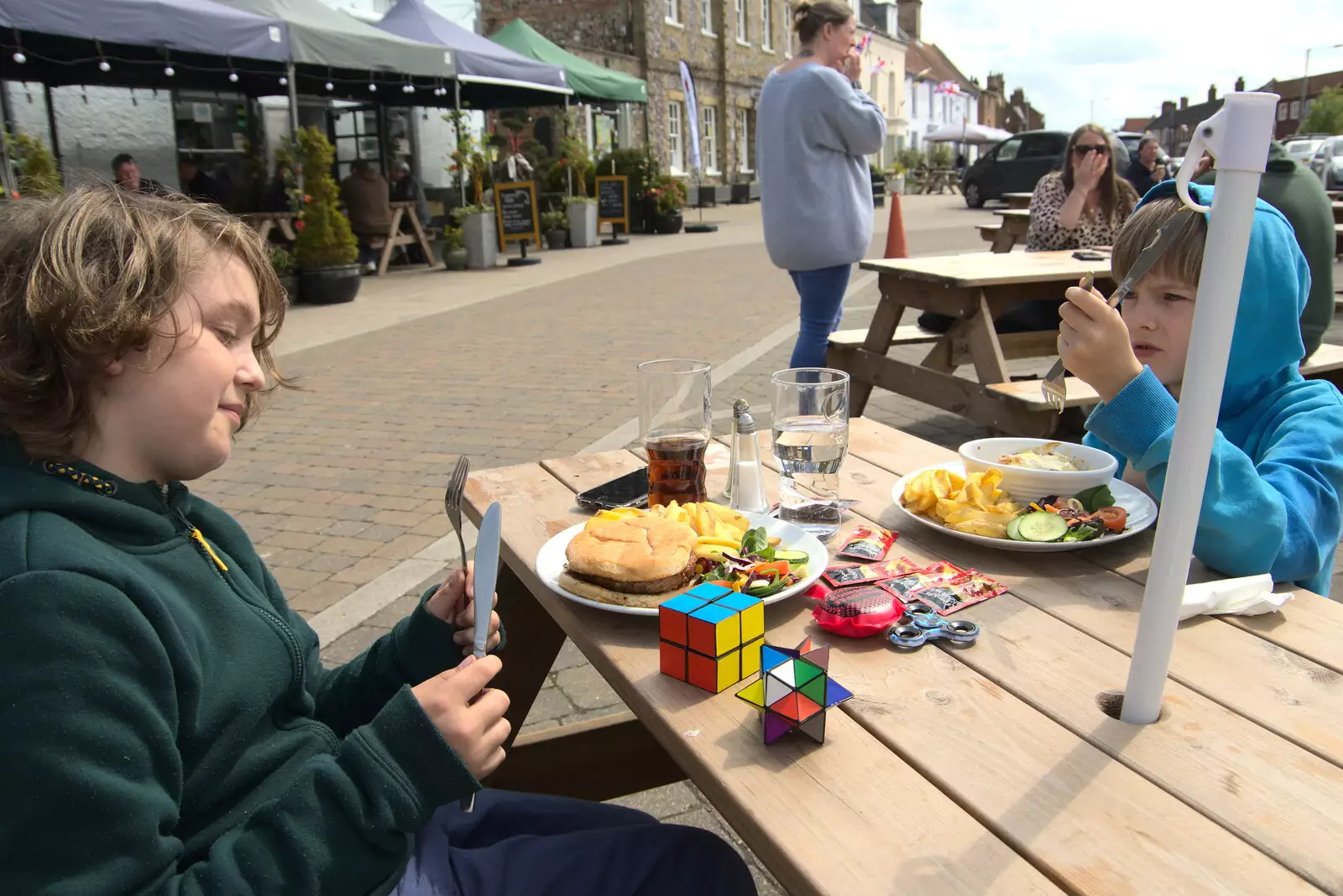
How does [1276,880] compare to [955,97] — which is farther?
[955,97]

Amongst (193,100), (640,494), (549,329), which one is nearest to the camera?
(640,494)

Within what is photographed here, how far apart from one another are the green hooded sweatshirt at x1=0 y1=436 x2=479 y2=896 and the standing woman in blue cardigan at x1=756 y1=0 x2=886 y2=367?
13.6ft

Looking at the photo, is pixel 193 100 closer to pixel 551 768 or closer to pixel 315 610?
pixel 315 610

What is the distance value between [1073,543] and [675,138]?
26744mm

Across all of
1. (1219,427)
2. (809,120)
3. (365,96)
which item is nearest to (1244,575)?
(1219,427)

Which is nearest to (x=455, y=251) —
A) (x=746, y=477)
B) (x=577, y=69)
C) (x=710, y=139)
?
(x=577, y=69)

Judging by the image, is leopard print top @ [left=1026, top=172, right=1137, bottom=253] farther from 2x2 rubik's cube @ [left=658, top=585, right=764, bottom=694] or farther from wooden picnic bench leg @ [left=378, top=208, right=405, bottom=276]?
wooden picnic bench leg @ [left=378, top=208, right=405, bottom=276]

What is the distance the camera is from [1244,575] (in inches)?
57.2

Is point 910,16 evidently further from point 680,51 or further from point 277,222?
point 277,222

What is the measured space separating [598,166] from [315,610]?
51.3 ft

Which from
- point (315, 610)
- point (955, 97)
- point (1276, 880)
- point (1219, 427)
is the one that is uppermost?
point (955, 97)

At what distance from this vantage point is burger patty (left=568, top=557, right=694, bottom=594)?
1364 millimetres

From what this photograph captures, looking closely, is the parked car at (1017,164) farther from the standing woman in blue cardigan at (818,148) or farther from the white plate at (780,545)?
the white plate at (780,545)

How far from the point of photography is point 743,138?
3078 centimetres
